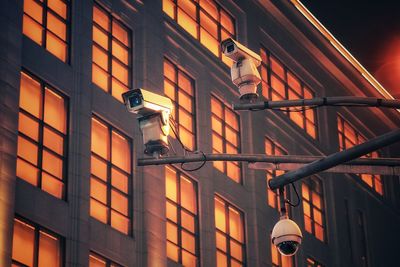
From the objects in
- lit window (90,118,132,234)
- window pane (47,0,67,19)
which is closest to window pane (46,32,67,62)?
window pane (47,0,67,19)

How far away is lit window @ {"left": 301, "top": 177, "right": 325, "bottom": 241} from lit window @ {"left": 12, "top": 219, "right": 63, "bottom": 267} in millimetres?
24623

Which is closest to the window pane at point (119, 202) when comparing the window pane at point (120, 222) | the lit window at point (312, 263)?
the window pane at point (120, 222)

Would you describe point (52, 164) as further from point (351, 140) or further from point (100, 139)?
point (351, 140)

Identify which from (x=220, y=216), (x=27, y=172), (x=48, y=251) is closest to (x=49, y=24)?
(x=27, y=172)

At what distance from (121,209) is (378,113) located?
38.6 m

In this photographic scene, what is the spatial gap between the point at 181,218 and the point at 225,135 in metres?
7.75

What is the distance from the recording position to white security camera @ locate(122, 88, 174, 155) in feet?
59.0

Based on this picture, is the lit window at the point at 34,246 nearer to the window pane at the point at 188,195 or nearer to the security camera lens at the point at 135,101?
the window pane at the point at 188,195

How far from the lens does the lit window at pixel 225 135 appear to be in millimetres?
47625

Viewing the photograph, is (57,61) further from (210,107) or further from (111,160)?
(210,107)

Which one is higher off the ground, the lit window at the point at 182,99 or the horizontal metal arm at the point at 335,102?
the lit window at the point at 182,99

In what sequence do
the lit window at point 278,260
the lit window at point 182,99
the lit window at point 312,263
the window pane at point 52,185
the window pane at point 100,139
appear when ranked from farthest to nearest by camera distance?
1. the lit window at point 312,263
2. the lit window at point 278,260
3. the lit window at point 182,99
4. the window pane at point 100,139
5. the window pane at point 52,185

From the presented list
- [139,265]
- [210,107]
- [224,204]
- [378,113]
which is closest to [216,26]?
[210,107]

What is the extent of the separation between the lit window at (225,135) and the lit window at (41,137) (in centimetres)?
1271
